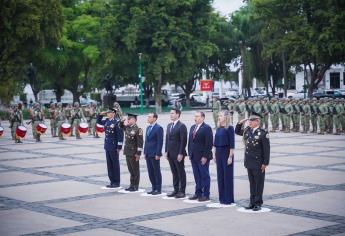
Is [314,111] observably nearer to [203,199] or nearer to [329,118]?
[329,118]

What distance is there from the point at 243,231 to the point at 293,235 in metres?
0.82

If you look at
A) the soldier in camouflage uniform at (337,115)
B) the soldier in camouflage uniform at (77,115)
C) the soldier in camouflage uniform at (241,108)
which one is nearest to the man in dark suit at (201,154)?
the soldier in camouflage uniform at (77,115)

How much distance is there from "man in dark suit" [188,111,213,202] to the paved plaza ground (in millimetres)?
493

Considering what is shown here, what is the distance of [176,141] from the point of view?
1362cm

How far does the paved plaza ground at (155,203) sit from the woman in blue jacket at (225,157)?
0.36m

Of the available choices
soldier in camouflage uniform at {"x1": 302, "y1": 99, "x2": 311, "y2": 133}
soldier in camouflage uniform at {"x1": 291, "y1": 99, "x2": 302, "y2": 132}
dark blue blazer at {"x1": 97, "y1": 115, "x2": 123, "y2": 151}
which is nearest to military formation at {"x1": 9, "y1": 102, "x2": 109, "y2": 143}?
soldier in camouflage uniform at {"x1": 291, "y1": 99, "x2": 302, "y2": 132}

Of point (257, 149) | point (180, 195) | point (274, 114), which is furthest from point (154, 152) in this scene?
point (274, 114)

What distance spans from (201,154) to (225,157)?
0.65m

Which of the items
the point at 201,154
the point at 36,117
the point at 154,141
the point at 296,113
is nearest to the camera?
the point at 201,154

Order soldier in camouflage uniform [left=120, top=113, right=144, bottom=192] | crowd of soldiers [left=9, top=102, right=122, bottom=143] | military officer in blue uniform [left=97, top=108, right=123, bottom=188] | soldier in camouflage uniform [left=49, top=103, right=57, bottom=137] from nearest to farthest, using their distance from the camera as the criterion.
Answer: soldier in camouflage uniform [left=120, top=113, right=144, bottom=192] → military officer in blue uniform [left=97, top=108, right=123, bottom=188] → crowd of soldiers [left=9, top=102, right=122, bottom=143] → soldier in camouflage uniform [left=49, top=103, right=57, bottom=137]

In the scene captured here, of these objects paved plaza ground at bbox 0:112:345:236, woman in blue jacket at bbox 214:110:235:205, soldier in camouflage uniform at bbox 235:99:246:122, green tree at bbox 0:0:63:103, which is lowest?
paved plaza ground at bbox 0:112:345:236

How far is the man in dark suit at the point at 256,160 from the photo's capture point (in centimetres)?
1193

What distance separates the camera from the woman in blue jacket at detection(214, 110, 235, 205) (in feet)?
41.3

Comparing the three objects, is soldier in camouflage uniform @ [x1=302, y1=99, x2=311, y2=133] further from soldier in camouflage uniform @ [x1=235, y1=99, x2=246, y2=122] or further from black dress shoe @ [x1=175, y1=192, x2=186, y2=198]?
black dress shoe @ [x1=175, y1=192, x2=186, y2=198]
